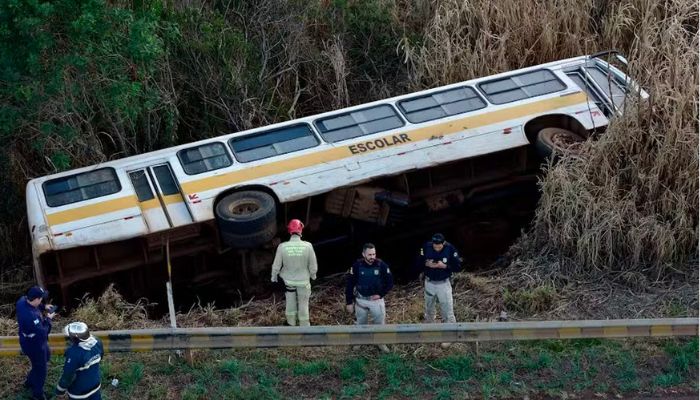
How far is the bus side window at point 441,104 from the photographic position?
10.8 metres

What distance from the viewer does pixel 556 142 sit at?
416 inches

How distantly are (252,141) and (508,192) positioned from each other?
3.28 meters

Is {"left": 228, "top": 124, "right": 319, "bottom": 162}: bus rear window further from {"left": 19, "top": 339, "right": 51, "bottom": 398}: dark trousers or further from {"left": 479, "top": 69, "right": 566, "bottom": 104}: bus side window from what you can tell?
{"left": 19, "top": 339, "right": 51, "bottom": 398}: dark trousers

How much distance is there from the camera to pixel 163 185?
998cm

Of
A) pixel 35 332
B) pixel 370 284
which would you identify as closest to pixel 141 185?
pixel 35 332

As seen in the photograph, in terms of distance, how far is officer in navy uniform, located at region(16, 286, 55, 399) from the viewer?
702cm

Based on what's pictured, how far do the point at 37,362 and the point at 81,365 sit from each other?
2.79 feet

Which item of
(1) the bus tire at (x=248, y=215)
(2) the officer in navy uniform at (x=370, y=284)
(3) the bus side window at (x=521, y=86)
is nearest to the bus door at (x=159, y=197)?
(1) the bus tire at (x=248, y=215)

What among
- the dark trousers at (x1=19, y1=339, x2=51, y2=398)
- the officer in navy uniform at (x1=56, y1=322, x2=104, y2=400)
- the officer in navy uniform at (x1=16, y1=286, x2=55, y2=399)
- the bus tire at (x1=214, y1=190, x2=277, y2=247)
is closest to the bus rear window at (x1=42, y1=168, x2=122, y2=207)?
the bus tire at (x1=214, y1=190, x2=277, y2=247)

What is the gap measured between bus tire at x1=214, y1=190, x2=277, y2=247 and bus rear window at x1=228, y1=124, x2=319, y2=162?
1.97 feet

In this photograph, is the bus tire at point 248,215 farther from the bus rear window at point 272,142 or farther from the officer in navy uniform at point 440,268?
the officer in navy uniform at point 440,268

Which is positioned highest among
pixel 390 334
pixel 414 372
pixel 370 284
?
pixel 370 284

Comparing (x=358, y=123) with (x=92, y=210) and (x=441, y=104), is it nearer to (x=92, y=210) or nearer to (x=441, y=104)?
(x=441, y=104)

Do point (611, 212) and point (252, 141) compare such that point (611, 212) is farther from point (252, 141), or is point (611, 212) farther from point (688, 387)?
point (252, 141)
